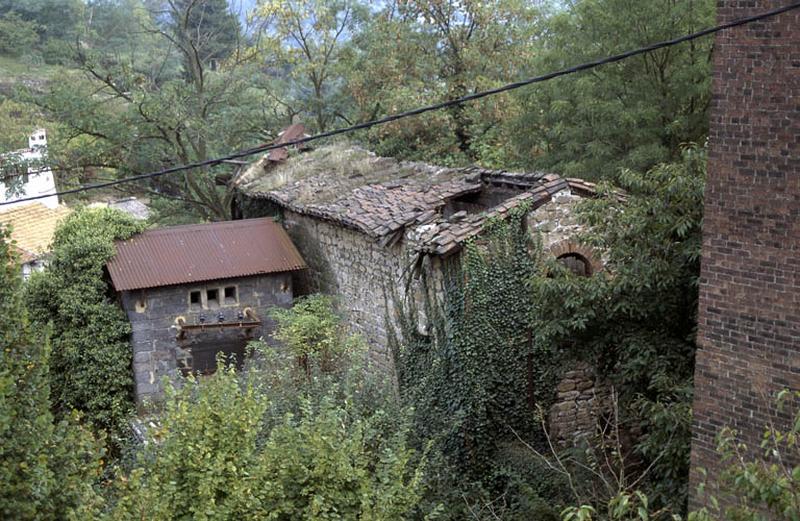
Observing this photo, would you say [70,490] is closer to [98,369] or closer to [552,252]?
[552,252]

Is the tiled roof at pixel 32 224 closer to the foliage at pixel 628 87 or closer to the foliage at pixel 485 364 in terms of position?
the foliage at pixel 628 87

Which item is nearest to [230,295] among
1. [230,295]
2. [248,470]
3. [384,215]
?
[230,295]

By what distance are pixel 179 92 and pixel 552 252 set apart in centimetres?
1426

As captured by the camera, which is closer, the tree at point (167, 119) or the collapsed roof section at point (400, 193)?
the collapsed roof section at point (400, 193)

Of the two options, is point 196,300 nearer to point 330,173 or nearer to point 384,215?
point 330,173

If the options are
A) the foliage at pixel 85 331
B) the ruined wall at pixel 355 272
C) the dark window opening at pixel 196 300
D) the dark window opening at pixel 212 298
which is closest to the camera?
the ruined wall at pixel 355 272

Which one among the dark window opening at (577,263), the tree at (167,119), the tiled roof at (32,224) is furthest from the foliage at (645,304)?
the tiled roof at (32,224)

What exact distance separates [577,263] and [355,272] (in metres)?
3.89

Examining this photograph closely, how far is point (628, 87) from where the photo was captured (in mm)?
17875

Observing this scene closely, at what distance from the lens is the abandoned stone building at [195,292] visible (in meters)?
16.2

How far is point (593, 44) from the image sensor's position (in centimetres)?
1838

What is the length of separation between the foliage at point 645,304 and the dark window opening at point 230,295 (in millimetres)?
7324

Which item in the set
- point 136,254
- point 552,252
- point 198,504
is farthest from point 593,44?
point 198,504

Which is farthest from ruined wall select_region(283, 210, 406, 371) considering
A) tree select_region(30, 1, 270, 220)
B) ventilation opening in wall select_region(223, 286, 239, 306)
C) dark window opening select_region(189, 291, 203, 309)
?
tree select_region(30, 1, 270, 220)
